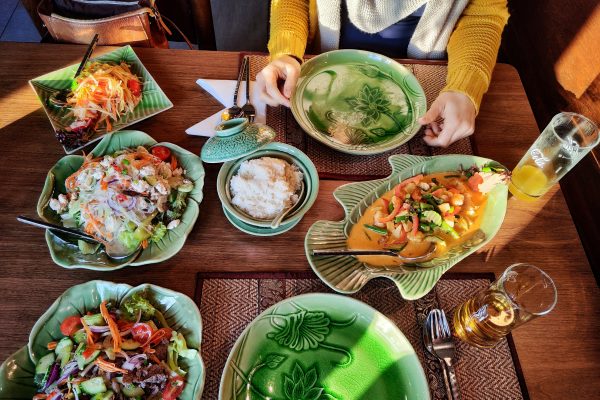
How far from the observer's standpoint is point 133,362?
949 mm

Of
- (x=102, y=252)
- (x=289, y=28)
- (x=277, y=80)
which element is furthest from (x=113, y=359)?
(x=289, y=28)

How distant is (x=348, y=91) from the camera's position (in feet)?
5.16

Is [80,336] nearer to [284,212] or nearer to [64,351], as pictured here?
[64,351]

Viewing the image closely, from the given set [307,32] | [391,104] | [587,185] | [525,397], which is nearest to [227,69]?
[307,32]

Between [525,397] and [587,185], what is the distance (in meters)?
1.39

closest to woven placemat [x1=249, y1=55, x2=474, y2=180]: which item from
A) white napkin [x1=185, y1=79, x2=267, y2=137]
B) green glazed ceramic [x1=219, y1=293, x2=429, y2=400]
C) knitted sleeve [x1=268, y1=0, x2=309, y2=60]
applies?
white napkin [x1=185, y1=79, x2=267, y2=137]

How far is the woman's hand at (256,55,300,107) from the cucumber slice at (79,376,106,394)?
3.19ft

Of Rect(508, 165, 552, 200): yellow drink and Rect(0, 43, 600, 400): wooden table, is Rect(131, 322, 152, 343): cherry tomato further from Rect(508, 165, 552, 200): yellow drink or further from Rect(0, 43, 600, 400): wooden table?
Rect(508, 165, 552, 200): yellow drink

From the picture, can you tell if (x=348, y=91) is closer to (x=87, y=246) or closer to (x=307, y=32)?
(x=307, y=32)

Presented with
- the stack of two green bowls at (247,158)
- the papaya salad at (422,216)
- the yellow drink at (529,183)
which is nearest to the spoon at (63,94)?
the stack of two green bowls at (247,158)

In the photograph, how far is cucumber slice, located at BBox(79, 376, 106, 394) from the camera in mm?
918

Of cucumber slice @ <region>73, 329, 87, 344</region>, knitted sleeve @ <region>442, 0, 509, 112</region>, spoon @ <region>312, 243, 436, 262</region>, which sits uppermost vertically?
knitted sleeve @ <region>442, 0, 509, 112</region>

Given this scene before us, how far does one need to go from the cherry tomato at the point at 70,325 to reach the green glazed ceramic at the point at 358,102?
86 cm

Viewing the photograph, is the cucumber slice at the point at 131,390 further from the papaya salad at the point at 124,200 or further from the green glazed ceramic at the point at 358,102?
the green glazed ceramic at the point at 358,102
